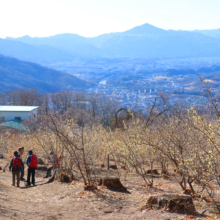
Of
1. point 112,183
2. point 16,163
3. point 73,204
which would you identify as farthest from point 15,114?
point 73,204

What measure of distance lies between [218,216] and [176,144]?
2.60 meters

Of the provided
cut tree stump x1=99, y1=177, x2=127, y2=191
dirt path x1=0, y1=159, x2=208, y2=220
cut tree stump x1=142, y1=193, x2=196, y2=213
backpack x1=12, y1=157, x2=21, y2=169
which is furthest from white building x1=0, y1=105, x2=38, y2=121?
cut tree stump x1=142, y1=193, x2=196, y2=213

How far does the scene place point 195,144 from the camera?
7.84 metres

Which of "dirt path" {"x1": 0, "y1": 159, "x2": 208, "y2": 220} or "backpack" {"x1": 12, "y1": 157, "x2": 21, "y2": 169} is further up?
"backpack" {"x1": 12, "y1": 157, "x2": 21, "y2": 169}

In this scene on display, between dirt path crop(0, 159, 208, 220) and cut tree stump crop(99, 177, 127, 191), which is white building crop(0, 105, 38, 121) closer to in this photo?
dirt path crop(0, 159, 208, 220)

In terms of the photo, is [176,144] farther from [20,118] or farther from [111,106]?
[111,106]

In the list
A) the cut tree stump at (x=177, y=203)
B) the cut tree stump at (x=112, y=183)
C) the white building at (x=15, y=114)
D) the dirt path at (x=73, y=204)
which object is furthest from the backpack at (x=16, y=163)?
the white building at (x=15, y=114)

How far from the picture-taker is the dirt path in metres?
7.28

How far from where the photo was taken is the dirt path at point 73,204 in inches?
287

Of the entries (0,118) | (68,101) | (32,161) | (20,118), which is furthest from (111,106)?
(32,161)

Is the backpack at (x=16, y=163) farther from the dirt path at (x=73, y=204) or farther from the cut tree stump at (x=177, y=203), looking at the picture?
the cut tree stump at (x=177, y=203)

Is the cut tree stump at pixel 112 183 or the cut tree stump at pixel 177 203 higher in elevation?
the cut tree stump at pixel 177 203

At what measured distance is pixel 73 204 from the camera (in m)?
8.36

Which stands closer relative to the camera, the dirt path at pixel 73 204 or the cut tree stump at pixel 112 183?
the dirt path at pixel 73 204
